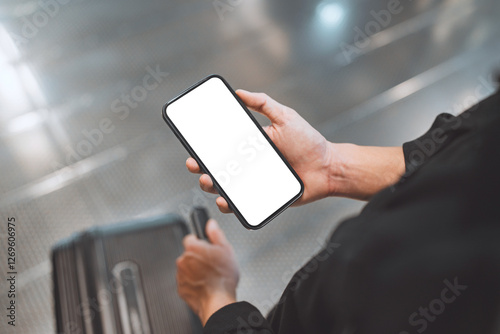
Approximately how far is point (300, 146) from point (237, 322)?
0.27 metres

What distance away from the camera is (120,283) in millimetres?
580

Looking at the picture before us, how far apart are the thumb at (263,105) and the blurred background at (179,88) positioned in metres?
0.28

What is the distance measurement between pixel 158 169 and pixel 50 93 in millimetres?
315

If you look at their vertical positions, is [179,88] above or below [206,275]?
above

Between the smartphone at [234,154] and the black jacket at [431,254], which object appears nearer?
the black jacket at [431,254]

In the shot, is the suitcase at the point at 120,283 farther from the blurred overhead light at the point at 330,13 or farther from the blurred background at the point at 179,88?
the blurred overhead light at the point at 330,13

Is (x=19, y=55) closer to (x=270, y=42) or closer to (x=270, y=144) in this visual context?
(x=270, y=42)

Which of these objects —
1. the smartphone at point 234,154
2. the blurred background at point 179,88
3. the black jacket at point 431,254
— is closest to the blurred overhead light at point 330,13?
the blurred background at point 179,88

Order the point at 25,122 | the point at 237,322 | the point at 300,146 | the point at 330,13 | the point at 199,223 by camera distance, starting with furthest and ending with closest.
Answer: the point at 330,13, the point at 25,122, the point at 199,223, the point at 300,146, the point at 237,322

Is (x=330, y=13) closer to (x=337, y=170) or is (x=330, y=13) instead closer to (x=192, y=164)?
(x=337, y=170)

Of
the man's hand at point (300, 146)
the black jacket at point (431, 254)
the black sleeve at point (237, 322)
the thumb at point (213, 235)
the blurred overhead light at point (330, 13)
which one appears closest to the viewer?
the black jacket at point (431, 254)

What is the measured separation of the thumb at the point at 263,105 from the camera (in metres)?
0.58

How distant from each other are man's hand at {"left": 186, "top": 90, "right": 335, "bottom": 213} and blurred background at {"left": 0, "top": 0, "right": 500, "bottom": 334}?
9.8 inches

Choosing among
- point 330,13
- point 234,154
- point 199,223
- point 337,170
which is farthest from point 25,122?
point 330,13
